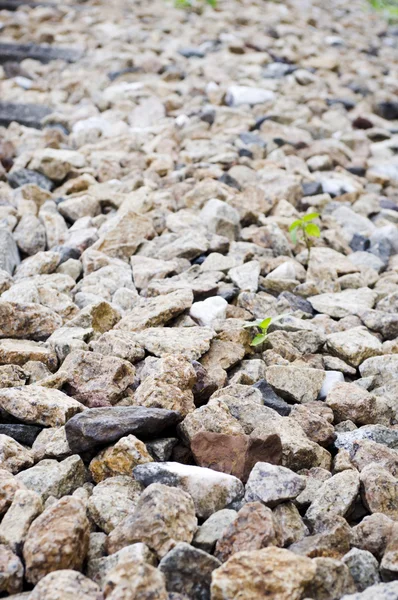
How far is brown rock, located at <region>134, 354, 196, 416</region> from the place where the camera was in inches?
60.9

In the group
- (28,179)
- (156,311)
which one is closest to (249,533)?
(156,311)

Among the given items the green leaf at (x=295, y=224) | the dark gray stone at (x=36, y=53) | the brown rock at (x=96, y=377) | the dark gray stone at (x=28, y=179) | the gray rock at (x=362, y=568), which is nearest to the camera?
the gray rock at (x=362, y=568)

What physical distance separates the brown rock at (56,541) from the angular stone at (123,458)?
0.60 ft

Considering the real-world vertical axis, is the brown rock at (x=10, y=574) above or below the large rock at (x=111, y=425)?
below

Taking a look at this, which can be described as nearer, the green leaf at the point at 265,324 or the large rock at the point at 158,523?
the large rock at the point at 158,523

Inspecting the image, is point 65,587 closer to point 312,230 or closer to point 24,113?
point 312,230

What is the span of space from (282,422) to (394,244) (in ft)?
4.80

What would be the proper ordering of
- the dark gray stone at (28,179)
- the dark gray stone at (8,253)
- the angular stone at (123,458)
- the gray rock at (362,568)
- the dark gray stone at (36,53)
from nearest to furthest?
the gray rock at (362,568) < the angular stone at (123,458) < the dark gray stone at (8,253) < the dark gray stone at (28,179) < the dark gray stone at (36,53)

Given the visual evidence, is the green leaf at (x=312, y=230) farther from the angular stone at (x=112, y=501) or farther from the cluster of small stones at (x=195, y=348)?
the angular stone at (x=112, y=501)

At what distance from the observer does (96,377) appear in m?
1.67

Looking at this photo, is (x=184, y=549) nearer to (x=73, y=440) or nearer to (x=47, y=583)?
(x=47, y=583)

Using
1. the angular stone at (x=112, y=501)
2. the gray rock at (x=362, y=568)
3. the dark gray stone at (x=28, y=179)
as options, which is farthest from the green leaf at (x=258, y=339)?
the dark gray stone at (x=28, y=179)

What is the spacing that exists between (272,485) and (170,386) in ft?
1.27

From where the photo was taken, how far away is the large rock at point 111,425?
1394 millimetres
